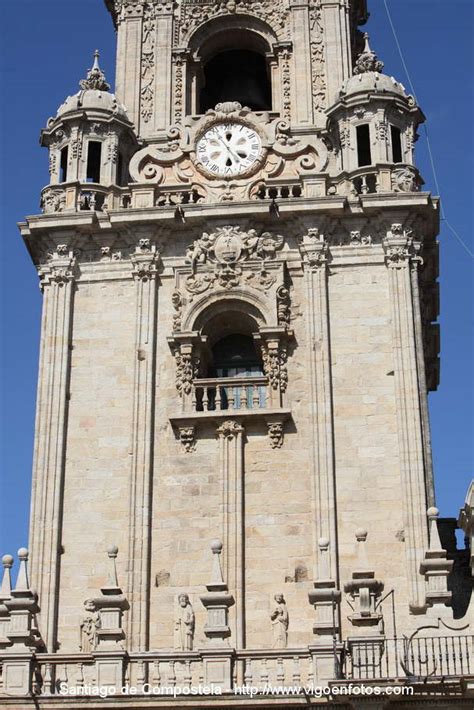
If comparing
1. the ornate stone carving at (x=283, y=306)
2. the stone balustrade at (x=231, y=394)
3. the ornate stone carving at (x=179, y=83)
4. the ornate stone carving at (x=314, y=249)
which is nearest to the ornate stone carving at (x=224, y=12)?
the ornate stone carving at (x=179, y=83)

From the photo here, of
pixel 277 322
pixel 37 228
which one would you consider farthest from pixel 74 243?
pixel 277 322

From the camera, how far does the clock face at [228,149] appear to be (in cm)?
3198

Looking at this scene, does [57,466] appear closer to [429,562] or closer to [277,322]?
[277,322]

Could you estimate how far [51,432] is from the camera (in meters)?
28.9

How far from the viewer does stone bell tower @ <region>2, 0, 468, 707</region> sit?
26.6m

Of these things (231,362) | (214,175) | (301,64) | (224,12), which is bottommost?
(231,362)

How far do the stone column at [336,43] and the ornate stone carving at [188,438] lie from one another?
8.99 metres

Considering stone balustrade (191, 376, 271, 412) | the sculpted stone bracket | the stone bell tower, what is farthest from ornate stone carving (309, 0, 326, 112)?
the sculpted stone bracket

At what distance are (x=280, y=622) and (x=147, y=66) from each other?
14403mm

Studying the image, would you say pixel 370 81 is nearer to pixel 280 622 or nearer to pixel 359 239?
pixel 359 239

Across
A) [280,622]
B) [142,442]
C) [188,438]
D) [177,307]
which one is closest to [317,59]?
[177,307]

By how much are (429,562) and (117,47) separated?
16.0 m

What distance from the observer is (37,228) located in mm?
30906

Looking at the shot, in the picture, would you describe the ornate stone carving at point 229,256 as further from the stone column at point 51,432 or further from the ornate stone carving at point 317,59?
the ornate stone carving at point 317,59
